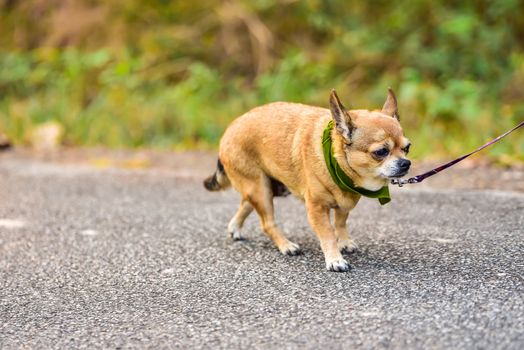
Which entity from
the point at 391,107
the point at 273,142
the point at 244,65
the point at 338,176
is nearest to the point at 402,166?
the point at 338,176

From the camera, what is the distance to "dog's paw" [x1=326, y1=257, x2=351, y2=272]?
443 cm

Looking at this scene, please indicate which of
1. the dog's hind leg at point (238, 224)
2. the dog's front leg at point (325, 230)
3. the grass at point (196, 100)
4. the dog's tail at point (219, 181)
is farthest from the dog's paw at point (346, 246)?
the grass at point (196, 100)

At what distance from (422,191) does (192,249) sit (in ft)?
7.96

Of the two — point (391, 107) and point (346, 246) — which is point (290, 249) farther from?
point (391, 107)

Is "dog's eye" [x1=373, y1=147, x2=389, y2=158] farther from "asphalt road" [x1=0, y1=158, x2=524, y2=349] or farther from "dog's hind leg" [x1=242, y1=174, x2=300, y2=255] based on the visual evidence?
"dog's hind leg" [x1=242, y1=174, x2=300, y2=255]

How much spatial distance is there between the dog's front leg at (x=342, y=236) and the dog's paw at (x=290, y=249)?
0.27 meters

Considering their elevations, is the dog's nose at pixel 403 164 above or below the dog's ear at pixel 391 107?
below

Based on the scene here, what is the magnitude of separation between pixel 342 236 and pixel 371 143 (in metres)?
0.84

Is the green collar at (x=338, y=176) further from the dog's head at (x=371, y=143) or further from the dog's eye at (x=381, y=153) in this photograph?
the dog's eye at (x=381, y=153)

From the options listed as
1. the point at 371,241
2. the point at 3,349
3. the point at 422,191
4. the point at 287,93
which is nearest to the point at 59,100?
the point at 287,93

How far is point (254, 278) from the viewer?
443 centimetres

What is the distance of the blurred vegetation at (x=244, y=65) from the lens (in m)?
10.0

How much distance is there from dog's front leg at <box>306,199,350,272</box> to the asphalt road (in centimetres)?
10

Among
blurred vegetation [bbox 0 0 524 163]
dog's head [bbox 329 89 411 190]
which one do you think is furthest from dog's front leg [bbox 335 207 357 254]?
blurred vegetation [bbox 0 0 524 163]
